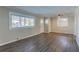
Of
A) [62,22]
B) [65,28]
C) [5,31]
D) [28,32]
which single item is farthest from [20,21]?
[62,22]

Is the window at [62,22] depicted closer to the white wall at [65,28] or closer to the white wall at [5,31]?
the white wall at [65,28]

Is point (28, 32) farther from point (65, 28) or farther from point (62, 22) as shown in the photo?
point (62, 22)

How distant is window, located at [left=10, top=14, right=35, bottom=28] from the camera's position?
664 centimetres

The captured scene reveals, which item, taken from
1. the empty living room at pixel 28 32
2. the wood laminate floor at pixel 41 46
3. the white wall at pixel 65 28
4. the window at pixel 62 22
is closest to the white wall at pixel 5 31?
the empty living room at pixel 28 32

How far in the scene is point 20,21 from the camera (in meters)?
7.72

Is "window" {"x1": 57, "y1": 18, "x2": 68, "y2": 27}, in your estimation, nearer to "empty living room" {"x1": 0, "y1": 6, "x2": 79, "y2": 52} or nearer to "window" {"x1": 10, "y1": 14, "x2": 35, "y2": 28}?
"empty living room" {"x1": 0, "y1": 6, "x2": 79, "y2": 52}

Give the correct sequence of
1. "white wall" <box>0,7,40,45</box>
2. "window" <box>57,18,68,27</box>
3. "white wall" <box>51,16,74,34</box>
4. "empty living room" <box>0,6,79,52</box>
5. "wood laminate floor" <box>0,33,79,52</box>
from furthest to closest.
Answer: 1. "window" <box>57,18,68,27</box>
2. "white wall" <box>51,16,74,34</box>
3. "white wall" <box>0,7,40,45</box>
4. "empty living room" <box>0,6,79,52</box>
5. "wood laminate floor" <box>0,33,79,52</box>

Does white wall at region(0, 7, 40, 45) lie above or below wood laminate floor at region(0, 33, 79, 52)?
above

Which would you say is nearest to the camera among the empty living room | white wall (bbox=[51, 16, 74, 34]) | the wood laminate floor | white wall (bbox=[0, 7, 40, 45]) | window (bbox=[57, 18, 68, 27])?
the wood laminate floor

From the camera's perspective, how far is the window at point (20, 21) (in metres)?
6.64

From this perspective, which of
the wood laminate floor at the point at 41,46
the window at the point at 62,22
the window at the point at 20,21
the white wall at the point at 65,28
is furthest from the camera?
the window at the point at 62,22

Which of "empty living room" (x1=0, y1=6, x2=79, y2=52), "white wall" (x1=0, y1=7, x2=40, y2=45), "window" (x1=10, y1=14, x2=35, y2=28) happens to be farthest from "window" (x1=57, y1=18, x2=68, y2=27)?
"white wall" (x1=0, y1=7, x2=40, y2=45)
